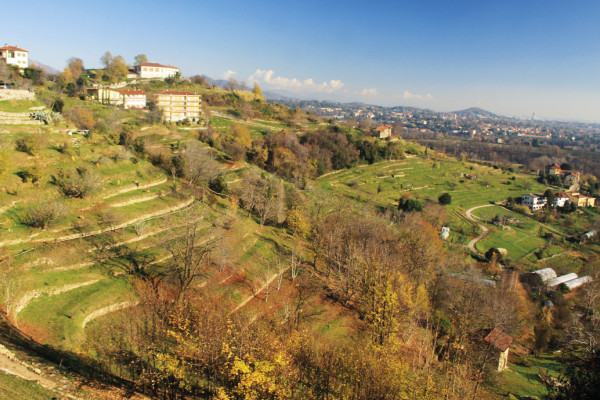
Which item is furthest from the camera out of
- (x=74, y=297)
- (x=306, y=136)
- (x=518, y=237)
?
(x=306, y=136)

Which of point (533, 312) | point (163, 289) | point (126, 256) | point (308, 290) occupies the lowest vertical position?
point (533, 312)

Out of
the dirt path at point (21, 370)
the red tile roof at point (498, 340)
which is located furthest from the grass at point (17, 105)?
the red tile roof at point (498, 340)

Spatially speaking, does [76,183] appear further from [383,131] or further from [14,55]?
[383,131]

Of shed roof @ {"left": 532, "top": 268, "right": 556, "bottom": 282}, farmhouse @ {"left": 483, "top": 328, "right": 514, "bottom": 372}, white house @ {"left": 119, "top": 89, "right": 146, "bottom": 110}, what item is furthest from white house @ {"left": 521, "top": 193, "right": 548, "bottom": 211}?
white house @ {"left": 119, "top": 89, "right": 146, "bottom": 110}

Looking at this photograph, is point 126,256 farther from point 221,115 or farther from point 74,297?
point 221,115

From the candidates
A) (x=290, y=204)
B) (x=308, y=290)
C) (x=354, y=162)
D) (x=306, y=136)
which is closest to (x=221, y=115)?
(x=306, y=136)

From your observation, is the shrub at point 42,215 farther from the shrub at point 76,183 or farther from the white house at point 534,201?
the white house at point 534,201
